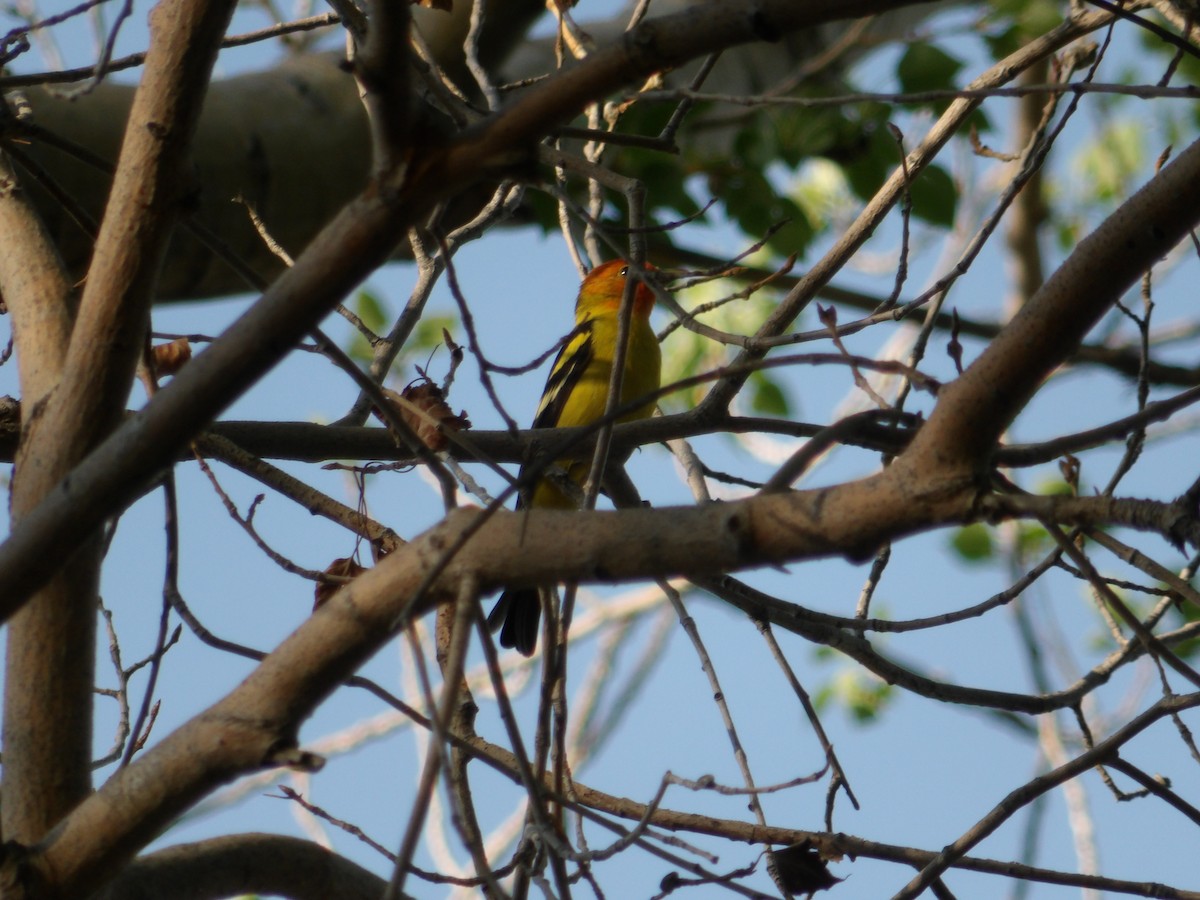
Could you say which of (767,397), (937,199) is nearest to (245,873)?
(937,199)

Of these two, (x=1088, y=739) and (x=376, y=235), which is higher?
(x=1088, y=739)

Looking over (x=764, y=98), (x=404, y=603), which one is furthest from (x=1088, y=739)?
(x=404, y=603)

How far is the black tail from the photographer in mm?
5223

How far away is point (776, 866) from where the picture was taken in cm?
223

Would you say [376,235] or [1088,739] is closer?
[376,235]

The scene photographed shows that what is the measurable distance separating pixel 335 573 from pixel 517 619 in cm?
259

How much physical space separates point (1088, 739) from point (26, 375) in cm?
236

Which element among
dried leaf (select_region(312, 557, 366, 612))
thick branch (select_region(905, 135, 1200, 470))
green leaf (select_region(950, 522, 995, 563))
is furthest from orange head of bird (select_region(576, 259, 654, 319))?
thick branch (select_region(905, 135, 1200, 470))

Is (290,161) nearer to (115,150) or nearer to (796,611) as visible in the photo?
(115,150)

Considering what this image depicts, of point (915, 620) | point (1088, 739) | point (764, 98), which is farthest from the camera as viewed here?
point (1088, 739)

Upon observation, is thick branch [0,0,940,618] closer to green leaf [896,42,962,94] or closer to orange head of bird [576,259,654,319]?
green leaf [896,42,962,94]

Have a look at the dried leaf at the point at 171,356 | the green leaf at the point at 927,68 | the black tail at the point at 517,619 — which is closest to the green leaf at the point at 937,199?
the green leaf at the point at 927,68

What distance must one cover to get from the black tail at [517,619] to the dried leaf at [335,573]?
2.39 metres

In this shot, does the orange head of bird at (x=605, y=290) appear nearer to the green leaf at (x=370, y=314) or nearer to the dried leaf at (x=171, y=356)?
the green leaf at (x=370, y=314)
